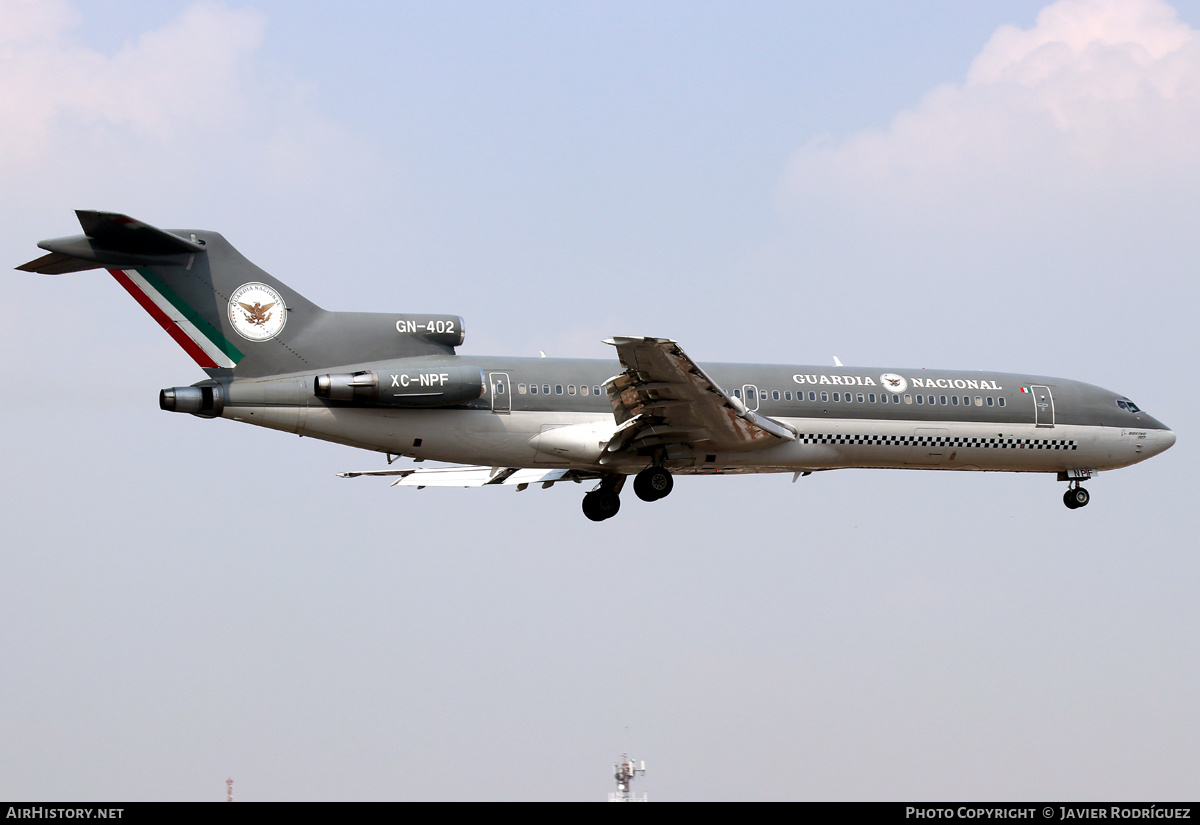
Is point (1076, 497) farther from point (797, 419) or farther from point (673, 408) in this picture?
point (673, 408)

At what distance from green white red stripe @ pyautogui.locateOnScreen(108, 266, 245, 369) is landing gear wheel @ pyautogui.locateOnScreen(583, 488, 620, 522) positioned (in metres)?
8.66

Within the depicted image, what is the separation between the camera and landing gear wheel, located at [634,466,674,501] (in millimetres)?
30203

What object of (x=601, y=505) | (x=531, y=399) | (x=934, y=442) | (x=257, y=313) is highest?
(x=257, y=313)

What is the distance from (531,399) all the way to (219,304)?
6451 millimetres

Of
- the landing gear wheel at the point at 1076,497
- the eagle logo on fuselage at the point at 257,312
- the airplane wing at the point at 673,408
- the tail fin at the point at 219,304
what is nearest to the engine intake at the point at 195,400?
the tail fin at the point at 219,304

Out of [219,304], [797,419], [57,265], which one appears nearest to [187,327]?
[219,304]

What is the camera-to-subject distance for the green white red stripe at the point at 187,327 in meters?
27.5

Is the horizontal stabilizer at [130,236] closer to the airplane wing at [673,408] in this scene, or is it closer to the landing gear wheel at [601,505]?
the airplane wing at [673,408]

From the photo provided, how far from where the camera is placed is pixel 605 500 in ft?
105

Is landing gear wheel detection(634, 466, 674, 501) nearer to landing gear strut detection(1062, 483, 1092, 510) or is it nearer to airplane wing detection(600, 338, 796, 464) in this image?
airplane wing detection(600, 338, 796, 464)

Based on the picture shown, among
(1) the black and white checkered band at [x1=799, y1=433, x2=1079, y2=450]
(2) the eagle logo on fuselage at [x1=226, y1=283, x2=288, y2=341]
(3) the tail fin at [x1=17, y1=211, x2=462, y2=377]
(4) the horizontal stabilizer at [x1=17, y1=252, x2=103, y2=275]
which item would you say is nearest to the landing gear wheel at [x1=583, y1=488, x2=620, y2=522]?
(1) the black and white checkered band at [x1=799, y1=433, x2=1079, y2=450]
